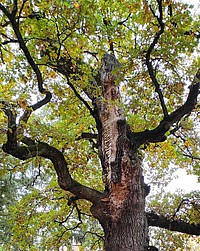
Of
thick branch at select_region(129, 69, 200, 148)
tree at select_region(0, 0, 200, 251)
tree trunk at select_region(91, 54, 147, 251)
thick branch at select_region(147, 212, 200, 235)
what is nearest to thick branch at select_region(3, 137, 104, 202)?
tree at select_region(0, 0, 200, 251)

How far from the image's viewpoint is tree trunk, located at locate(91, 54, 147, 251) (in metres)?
3.21

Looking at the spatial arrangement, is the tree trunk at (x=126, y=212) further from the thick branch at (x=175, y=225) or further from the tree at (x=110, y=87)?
the thick branch at (x=175, y=225)

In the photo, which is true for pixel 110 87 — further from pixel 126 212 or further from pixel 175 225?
pixel 175 225

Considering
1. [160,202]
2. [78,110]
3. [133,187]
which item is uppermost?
[78,110]

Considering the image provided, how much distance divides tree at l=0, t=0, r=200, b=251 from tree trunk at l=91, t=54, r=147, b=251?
0.04ft

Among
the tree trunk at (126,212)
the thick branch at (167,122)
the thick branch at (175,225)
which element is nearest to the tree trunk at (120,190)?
the tree trunk at (126,212)

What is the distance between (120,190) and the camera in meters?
3.47

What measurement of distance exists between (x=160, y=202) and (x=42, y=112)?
390cm

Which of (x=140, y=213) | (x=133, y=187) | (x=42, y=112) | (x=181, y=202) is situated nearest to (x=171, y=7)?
(x=133, y=187)

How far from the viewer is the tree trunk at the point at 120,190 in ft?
10.5

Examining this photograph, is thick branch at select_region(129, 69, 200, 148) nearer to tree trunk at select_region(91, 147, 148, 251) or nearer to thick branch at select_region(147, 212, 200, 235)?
tree trunk at select_region(91, 147, 148, 251)

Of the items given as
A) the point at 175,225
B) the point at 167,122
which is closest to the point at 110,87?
the point at 167,122

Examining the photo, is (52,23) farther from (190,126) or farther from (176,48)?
(190,126)

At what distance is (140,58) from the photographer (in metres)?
3.39
